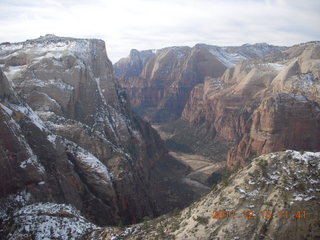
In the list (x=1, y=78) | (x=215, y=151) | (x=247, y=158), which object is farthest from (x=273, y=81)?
(x=1, y=78)

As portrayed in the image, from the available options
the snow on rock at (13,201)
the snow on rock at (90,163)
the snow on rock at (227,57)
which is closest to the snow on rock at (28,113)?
the snow on rock at (90,163)

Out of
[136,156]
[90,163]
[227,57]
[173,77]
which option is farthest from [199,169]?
[227,57]

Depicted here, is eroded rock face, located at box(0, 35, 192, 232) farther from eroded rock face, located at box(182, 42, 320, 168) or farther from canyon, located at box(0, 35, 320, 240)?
eroded rock face, located at box(182, 42, 320, 168)

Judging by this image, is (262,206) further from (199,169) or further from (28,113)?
(199,169)

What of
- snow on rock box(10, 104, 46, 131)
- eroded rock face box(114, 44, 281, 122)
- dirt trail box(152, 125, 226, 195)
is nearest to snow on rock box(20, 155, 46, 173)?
snow on rock box(10, 104, 46, 131)

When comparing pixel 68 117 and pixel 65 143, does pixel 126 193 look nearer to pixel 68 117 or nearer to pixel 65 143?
pixel 65 143
